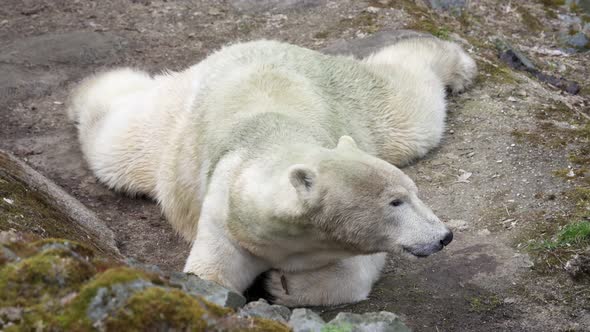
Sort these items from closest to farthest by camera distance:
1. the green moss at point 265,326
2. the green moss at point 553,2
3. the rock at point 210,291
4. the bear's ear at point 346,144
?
the green moss at point 265,326
the rock at point 210,291
the bear's ear at point 346,144
the green moss at point 553,2

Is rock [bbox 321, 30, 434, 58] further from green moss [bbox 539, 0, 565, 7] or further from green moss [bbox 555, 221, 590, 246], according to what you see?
green moss [bbox 539, 0, 565, 7]

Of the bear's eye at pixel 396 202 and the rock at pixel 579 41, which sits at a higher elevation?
the bear's eye at pixel 396 202

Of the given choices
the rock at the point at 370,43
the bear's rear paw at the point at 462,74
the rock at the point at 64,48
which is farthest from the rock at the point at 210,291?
the rock at the point at 64,48

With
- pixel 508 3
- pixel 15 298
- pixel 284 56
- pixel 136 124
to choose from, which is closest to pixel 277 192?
pixel 15 298

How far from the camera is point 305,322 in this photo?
11.2 ft

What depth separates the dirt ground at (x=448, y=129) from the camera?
4965 mm

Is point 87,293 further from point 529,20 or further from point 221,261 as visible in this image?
point 529,20

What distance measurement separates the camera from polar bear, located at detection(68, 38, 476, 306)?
166 inches

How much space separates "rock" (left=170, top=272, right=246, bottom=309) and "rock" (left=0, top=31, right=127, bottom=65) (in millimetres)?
5891

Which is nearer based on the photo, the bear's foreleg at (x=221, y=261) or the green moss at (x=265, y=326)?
the green moss at (x=265, y=326)

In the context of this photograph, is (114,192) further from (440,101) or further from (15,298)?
(15,298)

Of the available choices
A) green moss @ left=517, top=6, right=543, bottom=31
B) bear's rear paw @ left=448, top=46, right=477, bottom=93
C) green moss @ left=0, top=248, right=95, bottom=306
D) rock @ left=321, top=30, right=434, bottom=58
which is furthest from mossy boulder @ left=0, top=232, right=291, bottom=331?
green moss @ left=517, top=6, right=543, bottom=31

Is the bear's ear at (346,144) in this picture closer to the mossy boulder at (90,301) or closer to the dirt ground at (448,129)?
the dirt ground at (448,129)

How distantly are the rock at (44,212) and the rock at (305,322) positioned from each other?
1.74 m
